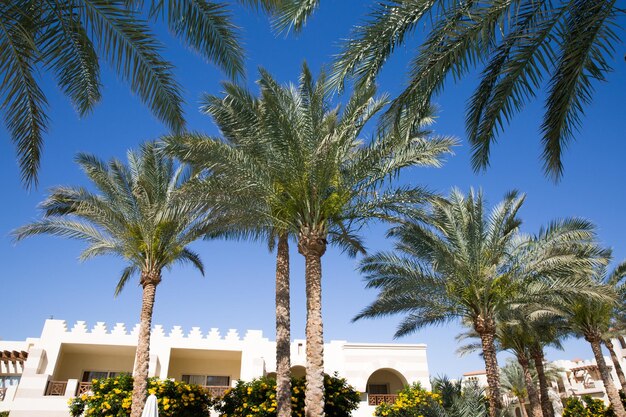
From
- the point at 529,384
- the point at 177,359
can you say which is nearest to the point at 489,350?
the point at 529,384

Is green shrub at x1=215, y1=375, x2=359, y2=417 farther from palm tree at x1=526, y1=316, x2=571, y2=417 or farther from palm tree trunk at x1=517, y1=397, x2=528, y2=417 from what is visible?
palm tree trunk at x1=517, y1=397, x2=528, y2=417

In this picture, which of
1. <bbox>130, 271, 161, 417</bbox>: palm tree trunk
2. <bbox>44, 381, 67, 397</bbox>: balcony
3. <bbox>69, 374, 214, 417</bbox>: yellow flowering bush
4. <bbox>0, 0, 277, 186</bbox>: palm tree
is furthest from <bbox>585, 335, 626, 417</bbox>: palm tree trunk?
<bbox>44, 381, 67, 397</bbox>: balcony

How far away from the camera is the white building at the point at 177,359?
816 inches

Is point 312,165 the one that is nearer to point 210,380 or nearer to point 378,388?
point 210,380

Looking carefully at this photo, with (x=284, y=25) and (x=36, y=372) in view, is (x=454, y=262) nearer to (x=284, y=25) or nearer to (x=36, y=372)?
(x=284, y=25)

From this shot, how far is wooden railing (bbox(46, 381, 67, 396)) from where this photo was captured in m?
19.0

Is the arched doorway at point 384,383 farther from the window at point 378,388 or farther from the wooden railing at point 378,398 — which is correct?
the wooden railing at point 378,398

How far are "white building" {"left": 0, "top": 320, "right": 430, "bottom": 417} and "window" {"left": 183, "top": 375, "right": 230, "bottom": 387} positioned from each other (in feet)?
0.17

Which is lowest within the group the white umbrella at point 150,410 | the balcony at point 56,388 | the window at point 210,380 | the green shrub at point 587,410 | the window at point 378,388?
the white umbrella at point 150,410

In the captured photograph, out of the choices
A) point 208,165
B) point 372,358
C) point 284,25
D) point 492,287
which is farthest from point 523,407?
point 284,25

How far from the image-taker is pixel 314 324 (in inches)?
384

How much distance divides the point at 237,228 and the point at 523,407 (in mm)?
33807

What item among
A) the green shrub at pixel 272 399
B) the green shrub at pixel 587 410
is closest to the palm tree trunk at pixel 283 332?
the green shrub at pixel 272 399

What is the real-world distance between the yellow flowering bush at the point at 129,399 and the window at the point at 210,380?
10750 millimetres
